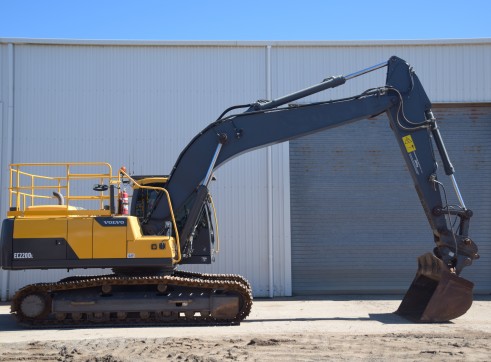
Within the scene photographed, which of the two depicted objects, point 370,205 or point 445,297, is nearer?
point 445,297

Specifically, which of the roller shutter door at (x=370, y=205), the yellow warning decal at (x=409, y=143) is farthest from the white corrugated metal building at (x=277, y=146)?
the yellow warning decal at (x=409, y=143)

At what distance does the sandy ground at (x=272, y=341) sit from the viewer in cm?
820

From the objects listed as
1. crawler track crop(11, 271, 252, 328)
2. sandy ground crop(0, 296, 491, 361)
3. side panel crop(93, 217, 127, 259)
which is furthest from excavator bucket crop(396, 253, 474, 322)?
side panel crop(93, 217, 127, 259)

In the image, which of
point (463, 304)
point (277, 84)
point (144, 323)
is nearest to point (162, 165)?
point (277, 84)

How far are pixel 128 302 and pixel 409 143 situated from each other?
6064 millimetres

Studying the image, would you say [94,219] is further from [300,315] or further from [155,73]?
[155,73]

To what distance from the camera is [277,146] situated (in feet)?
53.9

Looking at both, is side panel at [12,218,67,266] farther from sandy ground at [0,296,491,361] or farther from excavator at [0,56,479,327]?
sandy ground at [0,296,491,361]

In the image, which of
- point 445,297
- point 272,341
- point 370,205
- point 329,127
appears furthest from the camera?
point 370,205

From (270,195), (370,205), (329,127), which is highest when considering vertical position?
(329,127)

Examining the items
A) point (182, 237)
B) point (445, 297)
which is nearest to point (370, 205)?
point (445, 297)

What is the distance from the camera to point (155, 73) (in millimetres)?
16562

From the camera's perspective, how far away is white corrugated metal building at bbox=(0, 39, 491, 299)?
1625cm

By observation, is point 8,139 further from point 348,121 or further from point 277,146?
point 348,121
